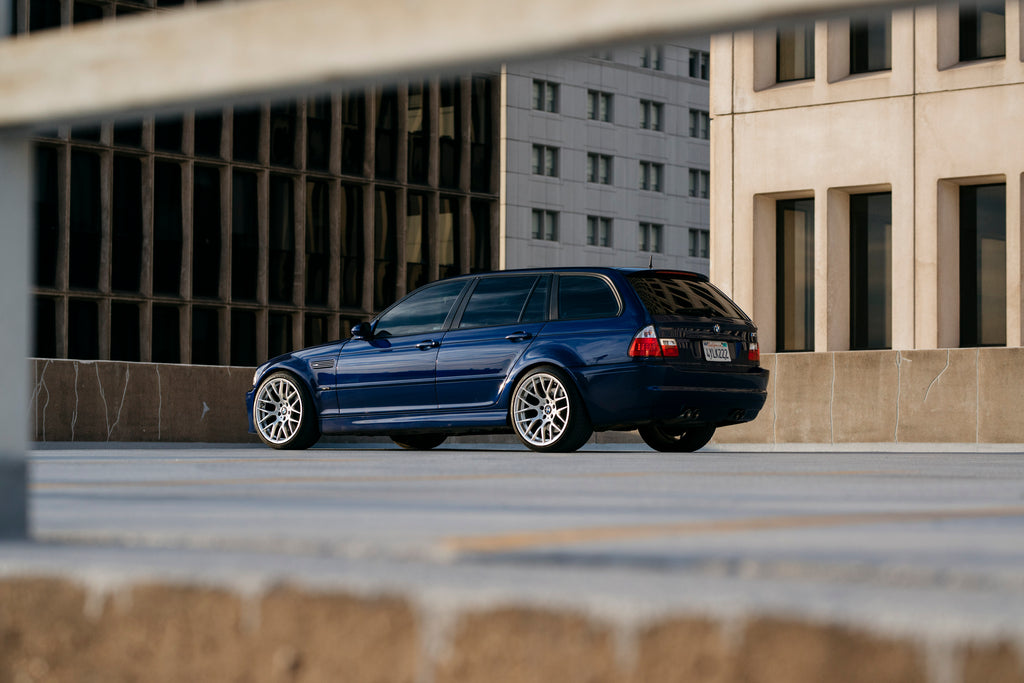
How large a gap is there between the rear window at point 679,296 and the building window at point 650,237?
71775 mm

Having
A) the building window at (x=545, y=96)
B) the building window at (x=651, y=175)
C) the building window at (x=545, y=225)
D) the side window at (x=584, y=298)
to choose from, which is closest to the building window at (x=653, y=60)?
the building window at (x=651, y=175)

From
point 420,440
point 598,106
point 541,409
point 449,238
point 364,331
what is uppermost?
point 598,106

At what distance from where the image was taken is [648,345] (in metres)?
13.4

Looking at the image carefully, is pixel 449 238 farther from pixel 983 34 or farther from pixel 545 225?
pixel 983 34

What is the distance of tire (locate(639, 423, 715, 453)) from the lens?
15500mm

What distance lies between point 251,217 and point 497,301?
42.1 m

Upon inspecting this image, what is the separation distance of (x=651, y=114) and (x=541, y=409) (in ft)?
247

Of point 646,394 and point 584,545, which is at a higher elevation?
point 646,394

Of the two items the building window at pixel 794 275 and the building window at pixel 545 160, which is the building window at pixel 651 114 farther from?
the building window at pixel 794 275

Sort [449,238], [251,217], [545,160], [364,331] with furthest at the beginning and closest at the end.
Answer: [545,160] → [449,238] → [251,217] → [364,331]

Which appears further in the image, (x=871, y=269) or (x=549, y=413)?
(x=871, y=269)

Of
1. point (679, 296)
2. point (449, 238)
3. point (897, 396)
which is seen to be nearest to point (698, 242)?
point (449, 238)

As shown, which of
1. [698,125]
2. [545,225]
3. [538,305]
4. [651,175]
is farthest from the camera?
[698,125]

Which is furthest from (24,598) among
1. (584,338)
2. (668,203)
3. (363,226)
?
(668,203)
